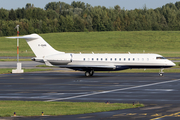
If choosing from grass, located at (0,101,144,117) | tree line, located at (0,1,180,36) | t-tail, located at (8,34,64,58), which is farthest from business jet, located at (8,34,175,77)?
tree line, located at (0,1,180,36)

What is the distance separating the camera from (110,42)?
132750 mm

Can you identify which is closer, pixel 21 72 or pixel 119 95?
pixel 119 95

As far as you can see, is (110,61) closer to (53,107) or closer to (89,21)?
(53,107)

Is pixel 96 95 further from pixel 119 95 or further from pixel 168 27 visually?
pixel 168 27

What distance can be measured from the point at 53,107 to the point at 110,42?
115 metres

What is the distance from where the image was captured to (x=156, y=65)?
130 feet

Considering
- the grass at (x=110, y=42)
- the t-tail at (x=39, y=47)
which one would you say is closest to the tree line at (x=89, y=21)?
the grass at (x=110, y=42)

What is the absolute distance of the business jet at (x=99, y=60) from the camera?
39.6 meters

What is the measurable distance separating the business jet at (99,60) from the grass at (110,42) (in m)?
75.7

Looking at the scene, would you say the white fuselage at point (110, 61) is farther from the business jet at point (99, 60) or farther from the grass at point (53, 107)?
the grass at point (53, 107)

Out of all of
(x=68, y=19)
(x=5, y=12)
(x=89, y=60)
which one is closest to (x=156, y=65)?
(x=89, y=60)

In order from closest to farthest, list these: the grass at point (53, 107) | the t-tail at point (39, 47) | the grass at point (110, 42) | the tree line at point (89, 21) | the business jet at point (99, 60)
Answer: the grass at point (53, 107), the business jet at point (99, 60), the t-tail at point (39, 47), the grass at point (110, 42), the tree line at point (89, 21)

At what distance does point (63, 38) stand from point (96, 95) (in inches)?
4777

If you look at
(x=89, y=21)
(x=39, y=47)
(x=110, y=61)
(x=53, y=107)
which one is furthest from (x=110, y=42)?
(x=53, y=107)
